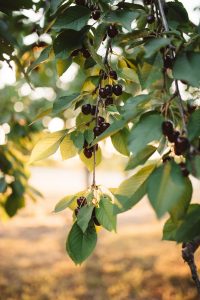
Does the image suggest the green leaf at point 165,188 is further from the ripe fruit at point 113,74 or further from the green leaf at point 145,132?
the ripe fruit at point 113,74

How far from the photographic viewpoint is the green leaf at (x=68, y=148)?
1342mm

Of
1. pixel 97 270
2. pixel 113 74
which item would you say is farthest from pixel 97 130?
pixel 97 270

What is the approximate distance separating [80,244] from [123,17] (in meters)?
0.69

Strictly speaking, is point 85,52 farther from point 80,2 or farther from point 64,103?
point 64,103

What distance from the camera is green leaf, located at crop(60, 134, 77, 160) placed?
52.8 inches

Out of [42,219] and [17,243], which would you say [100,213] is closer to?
[17,243]

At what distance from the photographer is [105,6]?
4.36 ft

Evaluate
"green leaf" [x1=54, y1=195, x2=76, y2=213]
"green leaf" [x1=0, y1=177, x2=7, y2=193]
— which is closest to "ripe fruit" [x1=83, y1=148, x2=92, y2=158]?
"green leaf" [x1=54, y1=195, x2=76, y2=213]

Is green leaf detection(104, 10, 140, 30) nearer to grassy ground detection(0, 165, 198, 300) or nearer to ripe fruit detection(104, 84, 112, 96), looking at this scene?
ripe fruit detection(104, 84, 112, 96)

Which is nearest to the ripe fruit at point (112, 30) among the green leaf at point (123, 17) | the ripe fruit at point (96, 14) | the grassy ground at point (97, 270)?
the ripe fruit at point (96, 14)

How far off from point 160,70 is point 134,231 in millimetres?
10418

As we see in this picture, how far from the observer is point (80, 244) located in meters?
1.19

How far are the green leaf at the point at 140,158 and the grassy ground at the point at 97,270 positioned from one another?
4632mm

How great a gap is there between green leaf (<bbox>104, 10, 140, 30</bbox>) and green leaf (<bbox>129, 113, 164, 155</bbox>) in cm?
33
